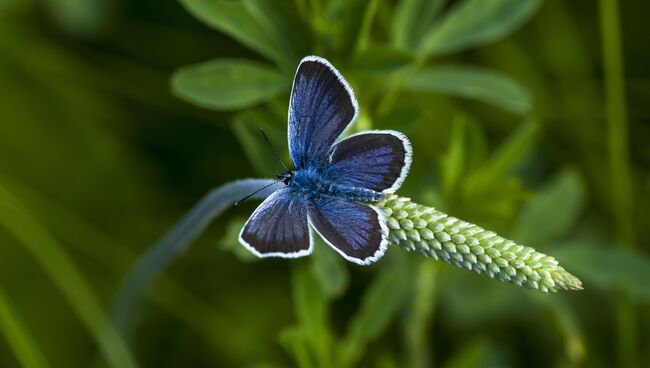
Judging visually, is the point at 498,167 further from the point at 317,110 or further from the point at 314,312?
the point at 317,110

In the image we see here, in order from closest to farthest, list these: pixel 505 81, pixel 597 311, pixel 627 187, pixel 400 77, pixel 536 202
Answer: pixel 400 77 → pixel 505 81 → pixel 536 202 → pixel 627 187 → pixel 597 311

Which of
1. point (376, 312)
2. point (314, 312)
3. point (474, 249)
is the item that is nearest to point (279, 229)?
point (474, 249)

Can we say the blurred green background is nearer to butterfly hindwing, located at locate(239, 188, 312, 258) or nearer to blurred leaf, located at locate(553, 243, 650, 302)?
blurred leaf, located at locate(553, 243, 650, 302)

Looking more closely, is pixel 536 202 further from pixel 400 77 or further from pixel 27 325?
pixel 27 325

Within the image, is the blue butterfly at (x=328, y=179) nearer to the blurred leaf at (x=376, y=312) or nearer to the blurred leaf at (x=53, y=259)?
the blurred leaf at (x=376, y=312)

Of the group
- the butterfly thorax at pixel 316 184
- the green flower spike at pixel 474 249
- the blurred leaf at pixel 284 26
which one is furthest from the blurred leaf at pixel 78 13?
the green flower spike at pixel 474 249

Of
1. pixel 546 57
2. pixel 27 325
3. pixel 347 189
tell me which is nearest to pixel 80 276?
pixel 27 325

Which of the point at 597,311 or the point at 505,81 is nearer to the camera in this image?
the point at 505,81
